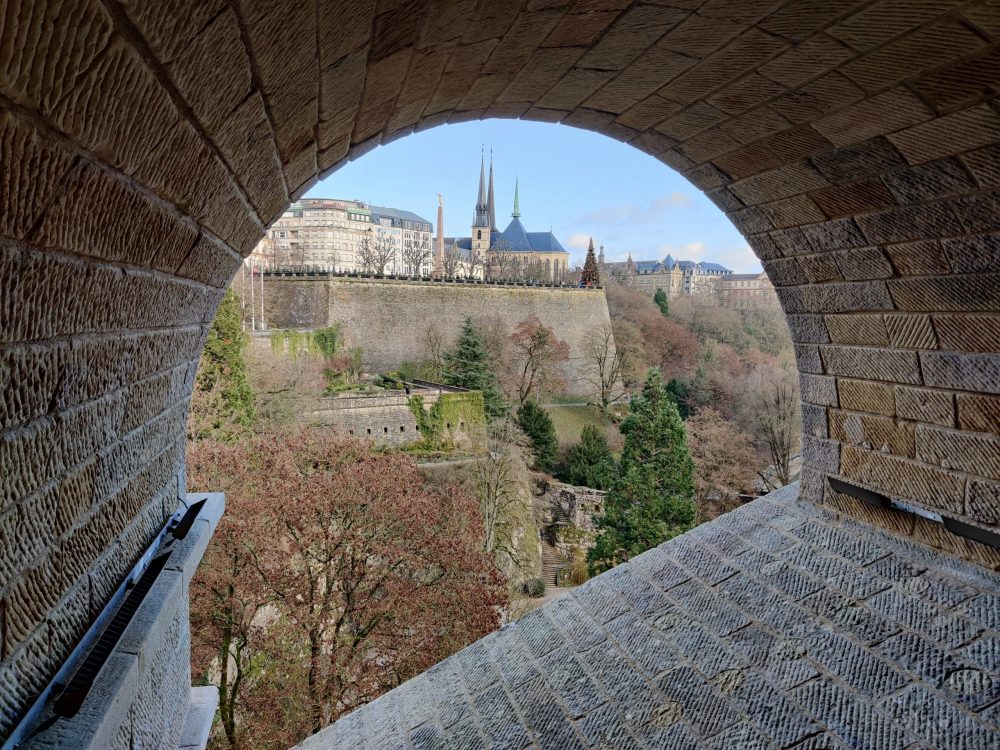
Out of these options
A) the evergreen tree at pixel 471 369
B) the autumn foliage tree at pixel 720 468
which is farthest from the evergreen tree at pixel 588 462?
the evergreen tree at pixel 471 369

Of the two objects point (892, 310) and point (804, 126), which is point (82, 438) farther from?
point (892, 310)

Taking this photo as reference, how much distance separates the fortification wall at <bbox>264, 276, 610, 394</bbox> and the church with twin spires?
1069 cm

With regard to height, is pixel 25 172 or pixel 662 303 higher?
pixel 662 303

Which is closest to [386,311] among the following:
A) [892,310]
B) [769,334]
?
[769,334]

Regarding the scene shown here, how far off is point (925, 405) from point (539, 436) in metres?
18.3

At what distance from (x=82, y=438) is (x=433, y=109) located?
52.0 inches

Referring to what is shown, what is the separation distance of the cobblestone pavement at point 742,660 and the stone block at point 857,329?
2.56ft

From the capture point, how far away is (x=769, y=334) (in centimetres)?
2998

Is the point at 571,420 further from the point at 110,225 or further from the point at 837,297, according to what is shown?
the point at 110,225

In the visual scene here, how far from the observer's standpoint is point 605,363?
95.7ft

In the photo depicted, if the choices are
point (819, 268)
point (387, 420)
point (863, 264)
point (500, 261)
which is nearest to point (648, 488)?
point (387, 420)

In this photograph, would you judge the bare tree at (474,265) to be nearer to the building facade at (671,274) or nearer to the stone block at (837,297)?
the building facade at (671,274)

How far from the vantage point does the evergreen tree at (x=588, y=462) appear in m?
19.3

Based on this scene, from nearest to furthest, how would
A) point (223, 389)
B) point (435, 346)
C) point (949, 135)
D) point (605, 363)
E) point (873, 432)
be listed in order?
point (949, 135), point (873, 432), point (223, 389), point (435, 346), point (605, 363)
